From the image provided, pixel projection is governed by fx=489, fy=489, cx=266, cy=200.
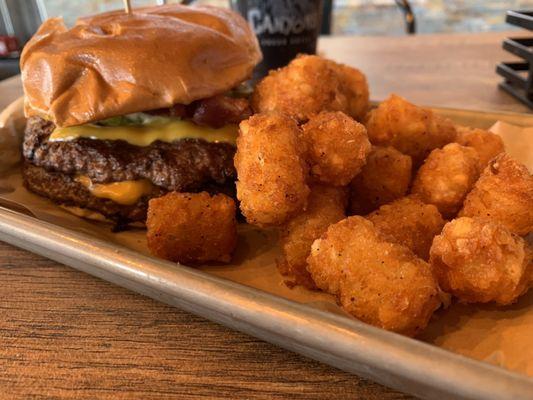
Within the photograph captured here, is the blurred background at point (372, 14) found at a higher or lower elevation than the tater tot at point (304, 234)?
lower

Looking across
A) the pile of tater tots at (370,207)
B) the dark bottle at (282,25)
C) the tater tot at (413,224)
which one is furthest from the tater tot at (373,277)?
the dark bottle at (282,25)

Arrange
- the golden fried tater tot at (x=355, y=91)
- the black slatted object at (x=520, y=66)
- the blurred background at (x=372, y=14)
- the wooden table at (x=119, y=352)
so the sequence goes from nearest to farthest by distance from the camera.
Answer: the wooden table at (x=119, y=352)
the golden fried tater tot at (x=355, y=91)
the black slatted object at (x=520, y=66)
the blurred background at (x=372, y=14)

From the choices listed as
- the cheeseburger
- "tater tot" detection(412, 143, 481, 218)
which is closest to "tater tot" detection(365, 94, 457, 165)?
"tater tot" detection(412, 143, 481, 218)

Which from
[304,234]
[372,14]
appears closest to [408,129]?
[304,234]

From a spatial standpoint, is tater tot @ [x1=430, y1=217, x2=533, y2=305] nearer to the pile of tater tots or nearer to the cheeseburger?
the pile of tater tots

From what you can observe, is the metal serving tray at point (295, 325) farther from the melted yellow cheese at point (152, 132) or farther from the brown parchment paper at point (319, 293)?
the melted yellow cheese at point (152, 132)

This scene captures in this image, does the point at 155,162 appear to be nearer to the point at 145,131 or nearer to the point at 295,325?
the point at 145,131

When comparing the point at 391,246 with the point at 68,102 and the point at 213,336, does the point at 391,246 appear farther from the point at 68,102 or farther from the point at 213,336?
the point at 68,102
